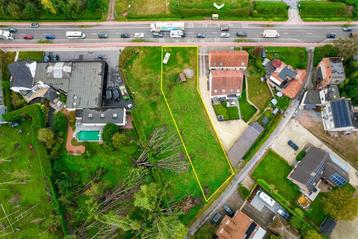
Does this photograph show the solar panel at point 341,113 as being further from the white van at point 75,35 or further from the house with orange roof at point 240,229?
the white van at point 75,35

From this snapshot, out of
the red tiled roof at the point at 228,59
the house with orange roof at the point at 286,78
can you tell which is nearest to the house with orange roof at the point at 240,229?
the house with orange roof at the point at 286,78

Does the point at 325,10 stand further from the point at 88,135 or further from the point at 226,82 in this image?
the point at 88,135

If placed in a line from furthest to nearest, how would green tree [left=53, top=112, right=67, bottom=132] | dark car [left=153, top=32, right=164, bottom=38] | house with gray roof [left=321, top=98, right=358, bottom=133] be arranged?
dark car [left=153, top=32, right=164, bottom=38] < green tree [left=53, top=112, right=67, bottom=132] < house with gray roof [left=321, top=98, right=358, bottom=133]

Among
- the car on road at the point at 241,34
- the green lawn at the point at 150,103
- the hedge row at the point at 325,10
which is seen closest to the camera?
the green lawn at the point at 150,103

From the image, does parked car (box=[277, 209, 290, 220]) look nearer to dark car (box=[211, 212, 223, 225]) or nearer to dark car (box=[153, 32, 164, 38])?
dark car (box=[211, 212, 223, 225])

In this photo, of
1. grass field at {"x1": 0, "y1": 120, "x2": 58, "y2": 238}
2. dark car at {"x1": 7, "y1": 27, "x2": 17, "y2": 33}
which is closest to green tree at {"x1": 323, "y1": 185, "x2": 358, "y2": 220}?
grass field at {"x1": 0, "y1": 120, "x2": 58, "y2": 238}

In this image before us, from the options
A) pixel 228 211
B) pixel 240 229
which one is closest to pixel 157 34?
pixel 228 211
